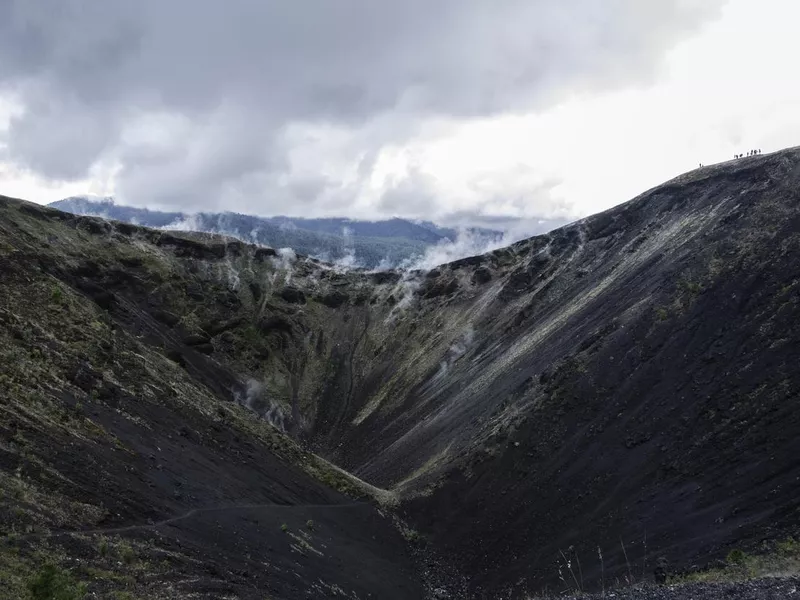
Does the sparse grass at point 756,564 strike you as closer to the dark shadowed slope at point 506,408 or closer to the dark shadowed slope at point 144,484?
the dark shadowed slope at point 506,408

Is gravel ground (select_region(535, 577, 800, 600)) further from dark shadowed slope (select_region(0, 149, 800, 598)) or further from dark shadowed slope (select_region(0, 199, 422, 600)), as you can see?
dark shadowed slope (select_region(0, 199, 422, 600))

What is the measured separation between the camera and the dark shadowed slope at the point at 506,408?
29109 millimetres

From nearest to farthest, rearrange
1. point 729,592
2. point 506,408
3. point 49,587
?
point 49,587, point 729,592, point 506,408

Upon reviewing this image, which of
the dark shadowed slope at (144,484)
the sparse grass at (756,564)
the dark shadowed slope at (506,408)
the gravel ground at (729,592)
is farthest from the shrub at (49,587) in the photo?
the sparse grass at (756,564)

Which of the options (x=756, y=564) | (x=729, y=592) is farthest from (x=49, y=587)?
(x=756, y=564)

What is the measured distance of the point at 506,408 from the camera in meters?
53.2

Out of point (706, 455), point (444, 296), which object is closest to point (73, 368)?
point (706, 455)

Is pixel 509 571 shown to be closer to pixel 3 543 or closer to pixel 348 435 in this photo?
pixel 3 543

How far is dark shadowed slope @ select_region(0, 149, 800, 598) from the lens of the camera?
2911 centimetres

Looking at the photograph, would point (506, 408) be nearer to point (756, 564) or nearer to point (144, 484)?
point (756, 564)

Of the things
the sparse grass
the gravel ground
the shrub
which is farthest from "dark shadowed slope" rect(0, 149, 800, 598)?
the gravel ground

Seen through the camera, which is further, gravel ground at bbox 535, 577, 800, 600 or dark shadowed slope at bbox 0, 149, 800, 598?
dark shadowed slope at bbox 0, 149, 800, 598

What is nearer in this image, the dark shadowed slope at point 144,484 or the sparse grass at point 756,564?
the sparse grass at point 756,564

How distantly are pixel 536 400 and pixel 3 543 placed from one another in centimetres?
3911
